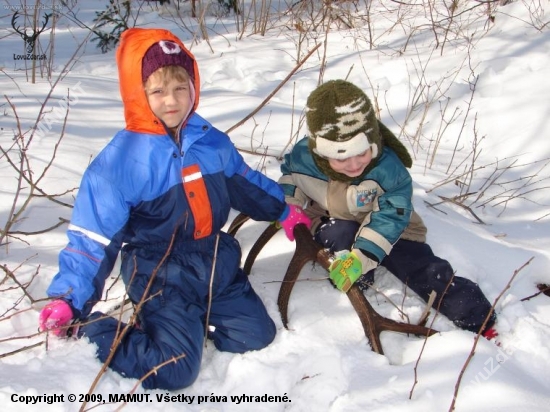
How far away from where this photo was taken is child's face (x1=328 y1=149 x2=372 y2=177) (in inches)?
90.1

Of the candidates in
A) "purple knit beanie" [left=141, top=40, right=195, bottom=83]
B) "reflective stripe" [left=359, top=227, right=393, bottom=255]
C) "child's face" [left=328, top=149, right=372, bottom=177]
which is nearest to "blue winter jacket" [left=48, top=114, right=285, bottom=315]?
"purple knit beanie" [left=141, top=40, right=195, bottom=83]

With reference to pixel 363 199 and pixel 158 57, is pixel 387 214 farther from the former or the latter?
pixel 158 57

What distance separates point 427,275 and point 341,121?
0.81 meters

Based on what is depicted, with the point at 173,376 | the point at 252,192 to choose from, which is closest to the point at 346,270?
the point at 252,192

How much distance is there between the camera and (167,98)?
206cm

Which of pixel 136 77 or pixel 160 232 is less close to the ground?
pixel 136 77

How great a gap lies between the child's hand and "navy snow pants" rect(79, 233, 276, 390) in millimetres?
357

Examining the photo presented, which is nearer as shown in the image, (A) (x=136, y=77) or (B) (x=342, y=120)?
(A) (x=136, y=77)

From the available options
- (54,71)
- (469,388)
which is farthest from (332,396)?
(54,71)

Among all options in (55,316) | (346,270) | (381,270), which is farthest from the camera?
(381,270)

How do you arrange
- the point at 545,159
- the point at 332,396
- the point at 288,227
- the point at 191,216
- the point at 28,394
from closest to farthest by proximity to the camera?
the point at 28,394
the point at 332,396
the point at 191,216
the point at 288,227
the point at 545,159

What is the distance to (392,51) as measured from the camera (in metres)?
5.71

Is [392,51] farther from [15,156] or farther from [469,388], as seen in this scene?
[469,388]

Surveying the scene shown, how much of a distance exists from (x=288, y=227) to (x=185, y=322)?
67 cm
